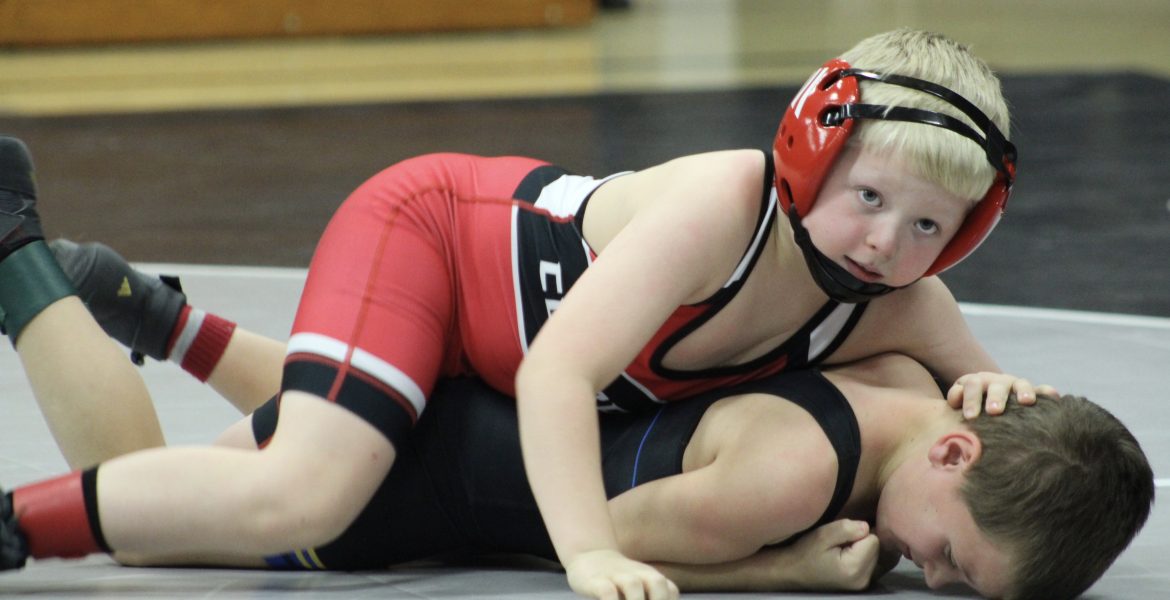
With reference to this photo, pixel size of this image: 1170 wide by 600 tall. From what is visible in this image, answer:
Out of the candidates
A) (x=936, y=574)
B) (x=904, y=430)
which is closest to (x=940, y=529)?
(x=936, y=574)

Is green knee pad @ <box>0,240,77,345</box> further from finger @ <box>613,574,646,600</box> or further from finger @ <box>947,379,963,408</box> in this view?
finger @ <box>947,379,963,408</box>

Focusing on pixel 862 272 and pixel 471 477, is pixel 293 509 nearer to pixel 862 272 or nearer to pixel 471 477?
pixel 471 477

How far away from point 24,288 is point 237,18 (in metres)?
9.22

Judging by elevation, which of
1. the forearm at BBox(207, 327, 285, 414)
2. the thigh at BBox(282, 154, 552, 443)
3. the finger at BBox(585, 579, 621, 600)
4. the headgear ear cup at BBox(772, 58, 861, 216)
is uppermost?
the headgear ear cup at BBox(772, 58, 861, 216)

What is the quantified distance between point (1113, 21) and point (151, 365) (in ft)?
36.9

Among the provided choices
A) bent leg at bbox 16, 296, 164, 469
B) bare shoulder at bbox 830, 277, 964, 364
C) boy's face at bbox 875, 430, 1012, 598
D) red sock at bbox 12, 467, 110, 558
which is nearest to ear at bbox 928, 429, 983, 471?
boy's face at bbox 875, 430, 1012, 598

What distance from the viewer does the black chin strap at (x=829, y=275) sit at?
2.21m

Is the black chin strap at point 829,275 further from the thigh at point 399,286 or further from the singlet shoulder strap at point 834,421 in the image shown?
the thigh at point 399,286

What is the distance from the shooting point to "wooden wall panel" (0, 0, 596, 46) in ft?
36.8

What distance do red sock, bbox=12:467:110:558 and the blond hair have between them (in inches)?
45.7

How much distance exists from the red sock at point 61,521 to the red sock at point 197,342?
752 mm

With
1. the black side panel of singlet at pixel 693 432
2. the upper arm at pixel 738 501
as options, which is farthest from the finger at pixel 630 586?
the black side panel of singlet at pixel 693 432

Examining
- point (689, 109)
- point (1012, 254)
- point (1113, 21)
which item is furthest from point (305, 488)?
point (1113, 21)

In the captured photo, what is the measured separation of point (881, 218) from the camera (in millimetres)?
2113
